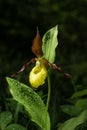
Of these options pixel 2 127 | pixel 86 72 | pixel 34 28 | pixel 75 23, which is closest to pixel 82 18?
pixel 75 23

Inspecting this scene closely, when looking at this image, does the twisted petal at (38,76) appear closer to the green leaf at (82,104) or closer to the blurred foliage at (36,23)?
the green leaf at (82,104)

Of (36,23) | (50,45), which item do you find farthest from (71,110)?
(36,23)

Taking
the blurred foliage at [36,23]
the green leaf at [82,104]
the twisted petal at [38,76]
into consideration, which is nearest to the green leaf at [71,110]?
the green leaf at [82,104]

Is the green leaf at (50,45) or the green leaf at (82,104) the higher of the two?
the green leaf at (50,45)

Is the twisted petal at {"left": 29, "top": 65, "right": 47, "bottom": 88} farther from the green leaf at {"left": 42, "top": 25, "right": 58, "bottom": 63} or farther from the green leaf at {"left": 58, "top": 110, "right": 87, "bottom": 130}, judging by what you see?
the green leaf at {"left": 58, "top": 110, "right": 87, "bottom": 130}

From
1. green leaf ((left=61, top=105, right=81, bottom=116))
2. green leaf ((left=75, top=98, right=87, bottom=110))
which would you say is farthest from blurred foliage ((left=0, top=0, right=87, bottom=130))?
green leaf ((left=61, top=105, right=81, bottom=116))

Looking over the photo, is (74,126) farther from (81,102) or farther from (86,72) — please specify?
(86,72)
